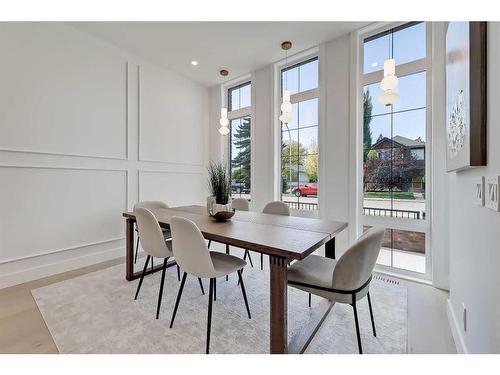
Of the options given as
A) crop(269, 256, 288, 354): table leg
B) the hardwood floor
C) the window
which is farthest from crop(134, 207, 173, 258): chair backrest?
the window

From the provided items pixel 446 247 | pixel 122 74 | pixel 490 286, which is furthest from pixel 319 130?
pixel 122 74

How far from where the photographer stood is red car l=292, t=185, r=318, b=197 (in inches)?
135

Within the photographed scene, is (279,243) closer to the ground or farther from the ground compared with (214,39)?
closer to the ground

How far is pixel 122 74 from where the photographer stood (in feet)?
11.1

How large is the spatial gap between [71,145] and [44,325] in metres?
2.02

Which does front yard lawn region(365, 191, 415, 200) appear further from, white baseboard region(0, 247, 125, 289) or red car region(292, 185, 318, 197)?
white baseboard region(0, 247, 125, 289)

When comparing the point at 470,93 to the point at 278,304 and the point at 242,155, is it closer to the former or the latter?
the point at 278,304

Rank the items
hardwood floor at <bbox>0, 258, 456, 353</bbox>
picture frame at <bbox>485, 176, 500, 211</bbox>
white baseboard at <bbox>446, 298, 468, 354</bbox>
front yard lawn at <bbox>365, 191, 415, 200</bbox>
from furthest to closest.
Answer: front yard lawn at <bbox>365, 191, 415, 200</bbox>
hardwood floor at <bbox>0, 258, 456, 353</bbox>
white baseboard at <bbox>446, 298, 468, 354</bbox>
picture frame at <bbox>485, 176, 500, 211</bbox>

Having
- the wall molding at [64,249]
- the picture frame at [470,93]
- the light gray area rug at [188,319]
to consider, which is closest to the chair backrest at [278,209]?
the light gray area rug at [188,319]

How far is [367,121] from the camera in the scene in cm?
296

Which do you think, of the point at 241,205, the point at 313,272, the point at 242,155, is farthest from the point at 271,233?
the point at 242,155

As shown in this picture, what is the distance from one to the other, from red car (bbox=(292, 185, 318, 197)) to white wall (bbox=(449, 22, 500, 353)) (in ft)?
5.96
